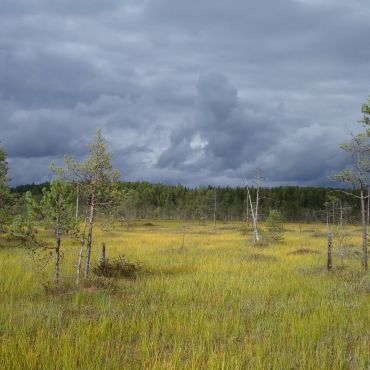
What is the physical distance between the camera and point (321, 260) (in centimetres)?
2195

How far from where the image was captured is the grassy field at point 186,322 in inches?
257

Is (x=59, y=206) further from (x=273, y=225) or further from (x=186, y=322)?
(x=273, y=225)

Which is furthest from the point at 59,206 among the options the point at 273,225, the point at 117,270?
the point at 273,225

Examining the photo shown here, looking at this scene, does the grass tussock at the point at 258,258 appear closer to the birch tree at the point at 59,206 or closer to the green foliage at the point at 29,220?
the birch tree at the point at 59,206

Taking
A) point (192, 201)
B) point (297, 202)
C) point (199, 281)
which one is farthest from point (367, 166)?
point (297, 202)

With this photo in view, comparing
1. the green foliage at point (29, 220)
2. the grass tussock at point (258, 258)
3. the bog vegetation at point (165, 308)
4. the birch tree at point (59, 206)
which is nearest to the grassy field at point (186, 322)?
the bog vegetation at point (165, 308)

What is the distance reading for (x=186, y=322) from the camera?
889 cm

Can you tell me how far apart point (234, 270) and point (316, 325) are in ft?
29.0

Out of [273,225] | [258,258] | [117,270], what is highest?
[273,225]

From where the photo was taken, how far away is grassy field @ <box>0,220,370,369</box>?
6.52 m

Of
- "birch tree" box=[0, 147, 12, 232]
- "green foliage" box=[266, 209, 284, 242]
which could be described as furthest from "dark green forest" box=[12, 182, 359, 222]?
"birch tree" box=[0, 147, 12, 232]

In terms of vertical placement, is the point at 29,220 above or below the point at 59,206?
below

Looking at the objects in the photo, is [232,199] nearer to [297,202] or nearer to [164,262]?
[297,202]

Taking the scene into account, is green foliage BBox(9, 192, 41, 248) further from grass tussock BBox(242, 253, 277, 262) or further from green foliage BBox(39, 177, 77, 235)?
grass tussock BBox(242, 253, 277, 262)
